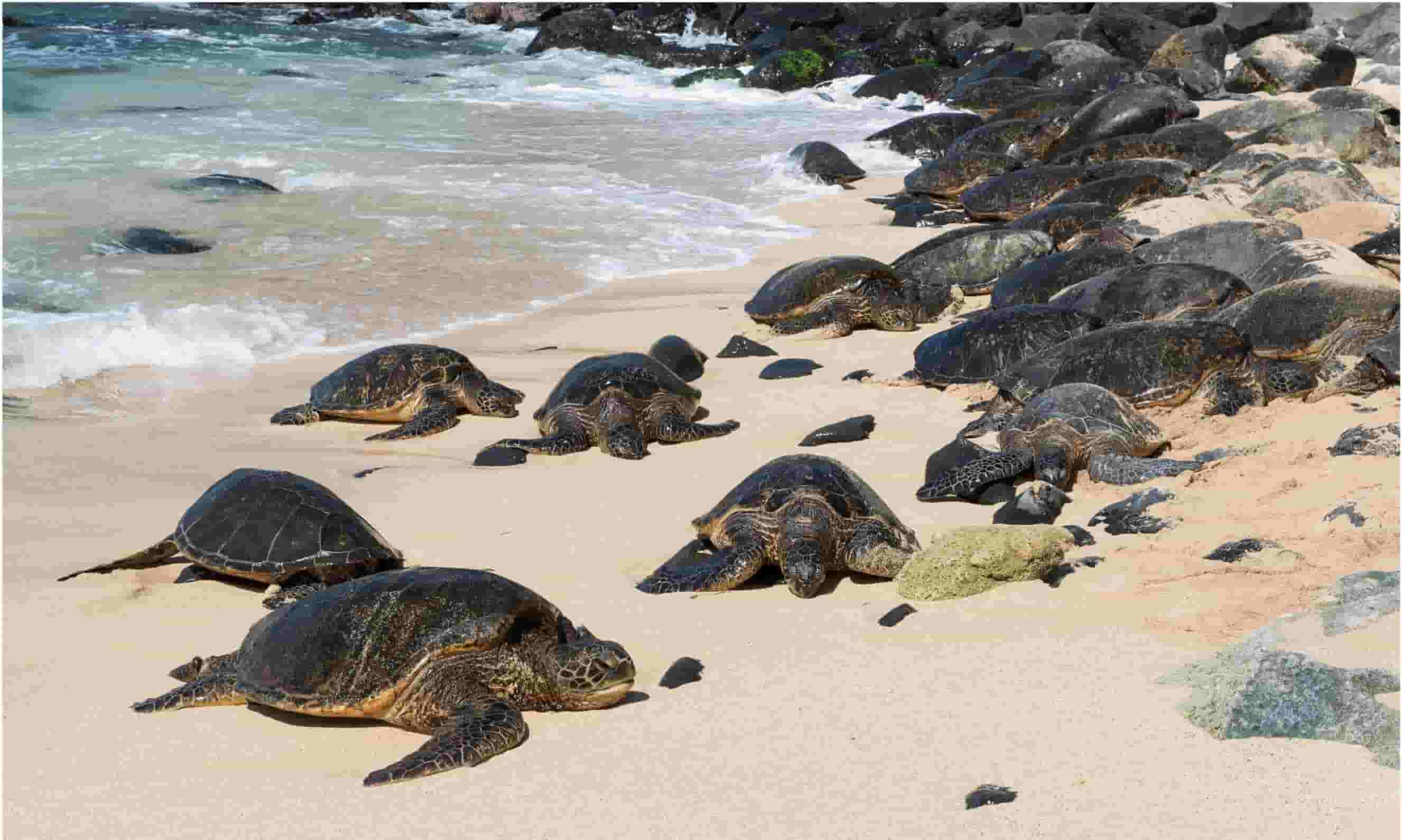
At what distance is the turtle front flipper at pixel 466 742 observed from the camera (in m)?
3.41

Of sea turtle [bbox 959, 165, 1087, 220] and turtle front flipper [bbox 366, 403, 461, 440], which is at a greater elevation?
sea turtle [bbox 959, 165, 1087, 220]

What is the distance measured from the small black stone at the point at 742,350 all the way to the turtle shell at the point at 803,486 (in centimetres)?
326

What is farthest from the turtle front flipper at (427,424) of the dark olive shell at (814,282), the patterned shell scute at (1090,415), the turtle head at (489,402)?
the patterned shell scute at (1090,415)

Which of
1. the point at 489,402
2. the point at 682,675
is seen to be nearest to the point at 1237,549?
the point at 682,675

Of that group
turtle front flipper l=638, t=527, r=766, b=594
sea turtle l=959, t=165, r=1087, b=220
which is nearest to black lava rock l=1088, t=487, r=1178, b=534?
turtle front flipper l=638, t=527, r=766, b=594

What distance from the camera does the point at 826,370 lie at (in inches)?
318

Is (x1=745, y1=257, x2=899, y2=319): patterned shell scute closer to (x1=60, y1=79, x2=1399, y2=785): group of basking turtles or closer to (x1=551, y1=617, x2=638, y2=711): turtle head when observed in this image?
(x1=60, y1=79, x2=1399, y2=785): group of basking turtles

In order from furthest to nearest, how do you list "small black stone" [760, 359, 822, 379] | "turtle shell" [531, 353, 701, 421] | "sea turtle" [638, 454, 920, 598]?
"small black stone" [760, 359, 822, 379] < "turtle shell" [531, 353, 701, 421] < "sea turtle" [638, 454, 920, 598]

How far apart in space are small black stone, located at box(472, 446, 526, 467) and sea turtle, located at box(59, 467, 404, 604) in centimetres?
146

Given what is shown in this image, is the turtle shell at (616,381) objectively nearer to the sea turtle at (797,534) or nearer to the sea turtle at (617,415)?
the sea turtle at (617,415)

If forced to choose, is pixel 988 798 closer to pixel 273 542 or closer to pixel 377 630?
pixel 377 630

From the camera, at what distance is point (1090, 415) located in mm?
5836

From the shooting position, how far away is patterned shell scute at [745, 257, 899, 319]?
357 inches

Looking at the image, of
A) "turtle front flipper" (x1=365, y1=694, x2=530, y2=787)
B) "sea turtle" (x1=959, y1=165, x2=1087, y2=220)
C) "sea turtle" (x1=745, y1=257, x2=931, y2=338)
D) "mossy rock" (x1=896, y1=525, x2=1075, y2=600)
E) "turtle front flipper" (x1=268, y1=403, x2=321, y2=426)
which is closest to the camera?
"turtle front flipper" (x1=365, y1=694, x2=530, y2=787)
